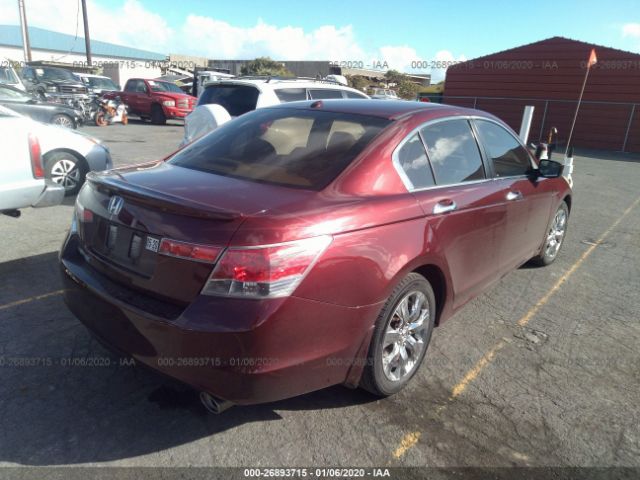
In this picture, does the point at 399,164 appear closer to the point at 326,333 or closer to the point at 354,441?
the point at 326,333

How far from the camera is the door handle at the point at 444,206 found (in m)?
2.88

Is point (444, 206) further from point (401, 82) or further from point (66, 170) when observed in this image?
Result: point (401, 82)

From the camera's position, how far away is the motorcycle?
1861cm

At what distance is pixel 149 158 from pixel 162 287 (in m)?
9.39

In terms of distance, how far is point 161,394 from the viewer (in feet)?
9.09

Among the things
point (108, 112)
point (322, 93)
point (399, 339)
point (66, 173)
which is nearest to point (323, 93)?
point (322, 93)

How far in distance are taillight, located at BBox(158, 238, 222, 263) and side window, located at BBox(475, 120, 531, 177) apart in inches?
96.9

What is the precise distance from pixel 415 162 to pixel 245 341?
159cm

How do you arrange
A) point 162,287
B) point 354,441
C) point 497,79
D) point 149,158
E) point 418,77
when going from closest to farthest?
point 162,287 → point 354,441 → point 149,158 → point 497,79 → point 418,77

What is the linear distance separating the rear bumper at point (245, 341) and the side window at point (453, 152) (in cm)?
121

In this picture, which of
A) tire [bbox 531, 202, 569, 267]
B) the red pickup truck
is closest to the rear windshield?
tire [bbox 531, 202, 569, 267]

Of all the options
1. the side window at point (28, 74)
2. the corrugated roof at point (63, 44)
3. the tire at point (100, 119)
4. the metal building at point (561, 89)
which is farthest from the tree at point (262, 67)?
the corrugated roof at point (63, 44)

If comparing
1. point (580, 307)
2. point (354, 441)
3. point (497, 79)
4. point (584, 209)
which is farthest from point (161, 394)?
point (497, 79)

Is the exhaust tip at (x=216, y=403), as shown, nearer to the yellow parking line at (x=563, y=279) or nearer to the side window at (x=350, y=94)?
the yellow parking line at (x=563, y=279)
